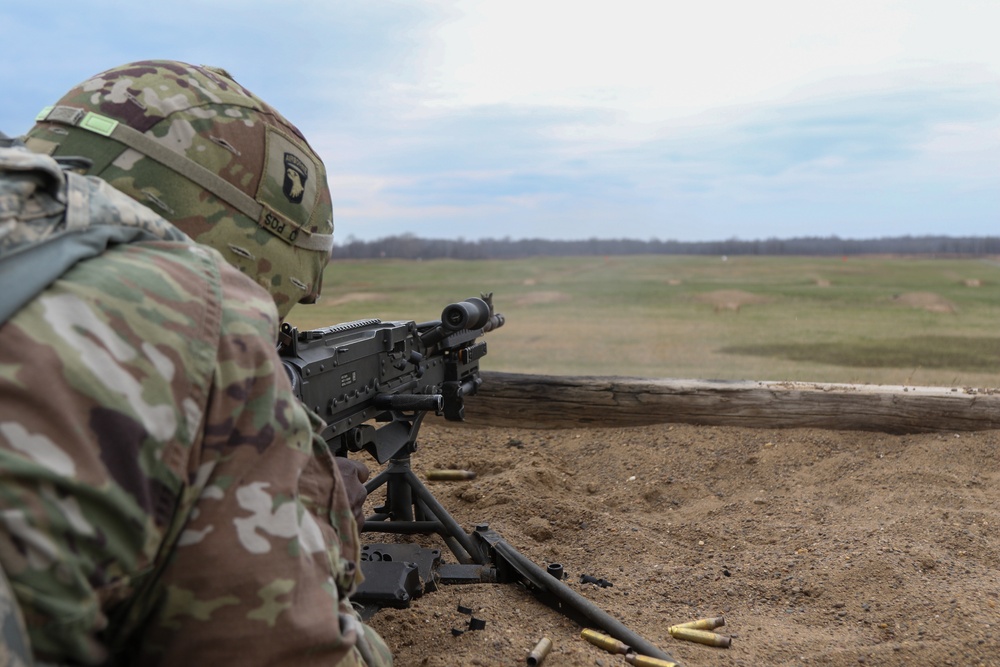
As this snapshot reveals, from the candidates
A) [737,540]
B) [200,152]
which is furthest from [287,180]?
[737,540]

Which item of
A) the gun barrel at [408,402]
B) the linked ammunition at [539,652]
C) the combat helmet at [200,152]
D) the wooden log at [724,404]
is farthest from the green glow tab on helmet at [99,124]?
the wooden log at [724,404]

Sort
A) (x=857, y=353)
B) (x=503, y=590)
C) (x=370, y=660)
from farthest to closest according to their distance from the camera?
(x=857, y=353) < (x=503, y=590) < (x=370, y=660)

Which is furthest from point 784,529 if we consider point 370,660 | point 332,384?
point 370,660

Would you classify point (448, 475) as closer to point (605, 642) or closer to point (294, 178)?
point (605, 642)

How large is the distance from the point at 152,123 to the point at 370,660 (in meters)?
1.29

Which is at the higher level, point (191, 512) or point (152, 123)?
point (152, 123)

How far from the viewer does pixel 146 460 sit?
3.27ft

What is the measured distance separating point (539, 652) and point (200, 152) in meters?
1.87

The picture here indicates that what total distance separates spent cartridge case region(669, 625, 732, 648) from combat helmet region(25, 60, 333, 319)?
6.22 ft

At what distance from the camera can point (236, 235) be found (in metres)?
1.97

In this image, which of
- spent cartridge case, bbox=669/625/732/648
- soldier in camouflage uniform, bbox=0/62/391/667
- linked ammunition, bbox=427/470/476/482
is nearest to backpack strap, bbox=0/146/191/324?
soldier in camouflage uniform, bbox=0/62/391/667

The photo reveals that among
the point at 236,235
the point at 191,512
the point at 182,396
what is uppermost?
the point at 236,235

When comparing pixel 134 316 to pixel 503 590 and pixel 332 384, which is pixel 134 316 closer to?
pixel 332 384

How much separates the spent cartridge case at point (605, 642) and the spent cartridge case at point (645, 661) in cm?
4
